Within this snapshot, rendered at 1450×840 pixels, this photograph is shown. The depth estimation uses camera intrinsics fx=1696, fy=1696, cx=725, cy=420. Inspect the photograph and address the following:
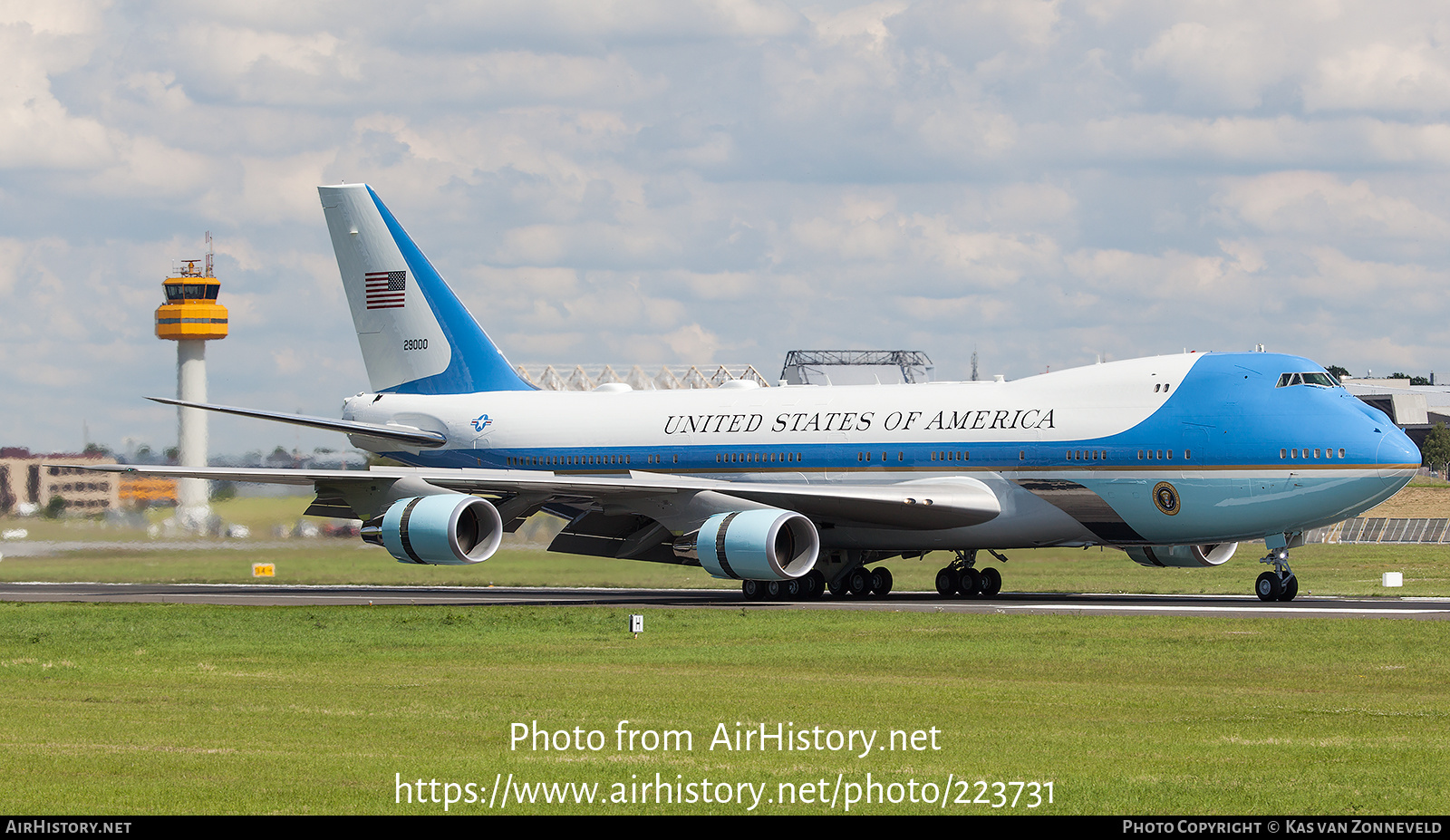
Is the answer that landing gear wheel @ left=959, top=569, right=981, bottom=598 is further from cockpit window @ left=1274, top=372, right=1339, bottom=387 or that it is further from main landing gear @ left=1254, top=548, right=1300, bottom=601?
cockpit window @ left=1274, top=372, right=1339, bottom=387

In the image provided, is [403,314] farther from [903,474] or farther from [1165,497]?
[1165,497]

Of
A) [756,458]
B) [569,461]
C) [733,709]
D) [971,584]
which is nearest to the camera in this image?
[733,709]

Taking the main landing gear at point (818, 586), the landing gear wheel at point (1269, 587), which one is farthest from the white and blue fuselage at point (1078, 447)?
the main landing gear at point (818, 586)

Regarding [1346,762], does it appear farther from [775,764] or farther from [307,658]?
[307,658]

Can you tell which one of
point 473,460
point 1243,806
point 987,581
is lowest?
point 1243,806

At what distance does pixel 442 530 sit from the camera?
109 feet

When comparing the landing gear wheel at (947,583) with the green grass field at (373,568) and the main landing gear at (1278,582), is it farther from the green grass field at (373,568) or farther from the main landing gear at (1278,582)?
the main landing gear at (1278,582)

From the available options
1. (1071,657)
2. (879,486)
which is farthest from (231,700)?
(879,486)

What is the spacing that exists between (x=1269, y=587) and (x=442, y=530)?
16.0 metres

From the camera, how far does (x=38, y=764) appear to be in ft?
45.6

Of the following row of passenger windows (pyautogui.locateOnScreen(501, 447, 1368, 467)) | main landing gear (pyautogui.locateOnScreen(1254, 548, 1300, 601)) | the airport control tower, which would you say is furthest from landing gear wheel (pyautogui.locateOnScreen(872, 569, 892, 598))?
the airport control tower

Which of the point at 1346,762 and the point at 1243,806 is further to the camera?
the point at 1346,762

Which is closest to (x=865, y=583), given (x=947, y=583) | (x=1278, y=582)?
(x=947, y=583)

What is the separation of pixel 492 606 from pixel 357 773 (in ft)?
66.1
